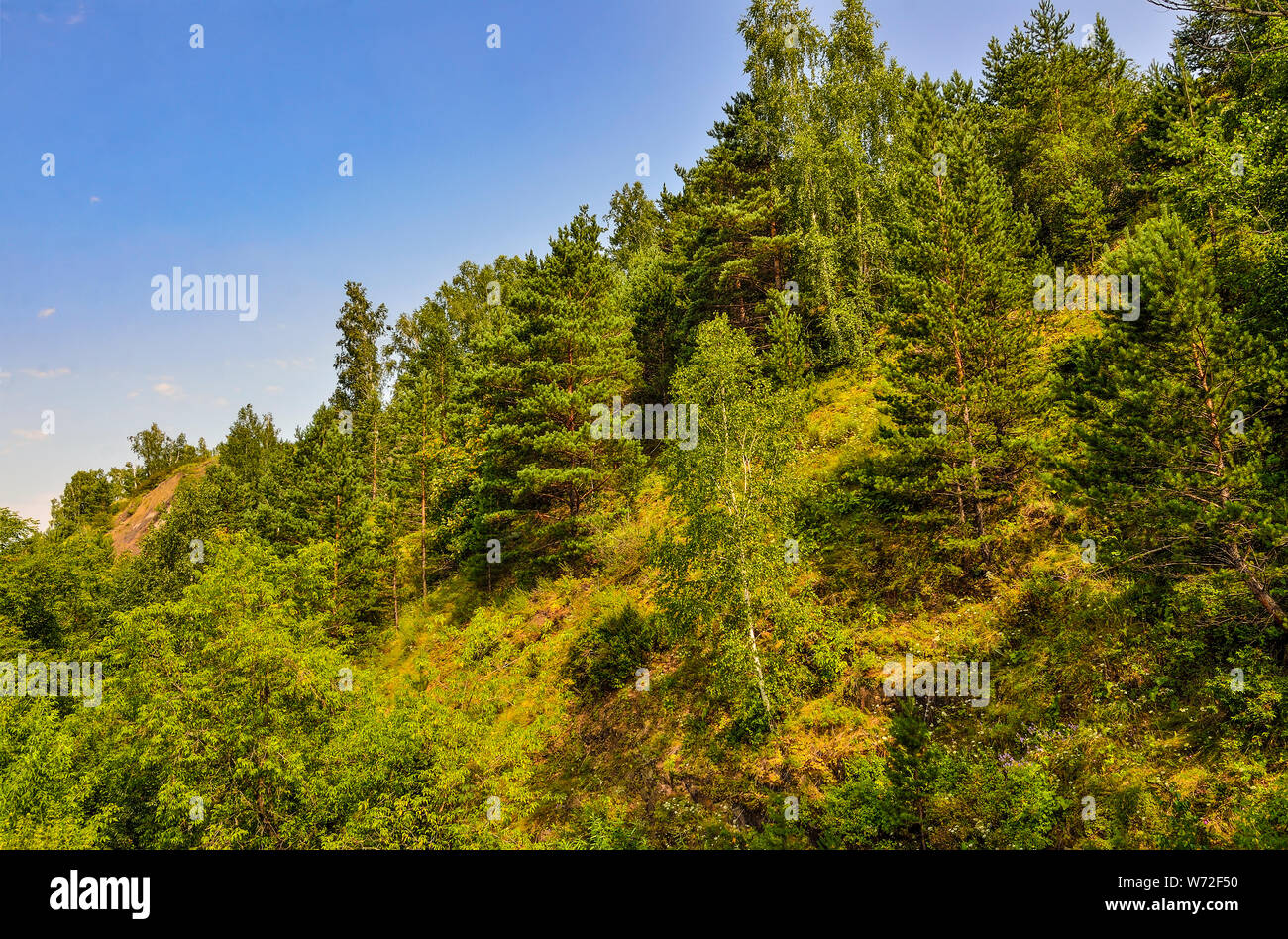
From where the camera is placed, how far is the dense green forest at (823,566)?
13.5m

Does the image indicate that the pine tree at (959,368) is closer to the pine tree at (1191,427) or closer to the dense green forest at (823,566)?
the dense green forest at (823,566)

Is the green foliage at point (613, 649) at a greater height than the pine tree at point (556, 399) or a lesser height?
lesser

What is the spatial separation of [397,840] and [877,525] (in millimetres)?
18695

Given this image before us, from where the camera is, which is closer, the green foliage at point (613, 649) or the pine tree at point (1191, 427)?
the pine tree at point (1191, 427)

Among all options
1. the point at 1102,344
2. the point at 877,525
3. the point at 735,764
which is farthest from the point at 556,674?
the point at 1102,344

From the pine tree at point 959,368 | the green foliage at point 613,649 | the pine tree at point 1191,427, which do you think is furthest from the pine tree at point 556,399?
the pine tree at point 1191,427

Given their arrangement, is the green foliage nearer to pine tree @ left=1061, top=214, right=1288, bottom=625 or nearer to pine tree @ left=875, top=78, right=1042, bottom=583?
pine tree @ left=875, top=78, right=1042, bottom=583

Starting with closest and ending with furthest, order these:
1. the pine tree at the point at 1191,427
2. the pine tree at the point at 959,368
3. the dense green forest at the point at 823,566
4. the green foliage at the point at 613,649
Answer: the pine tree at the point at 1191,427, the dense green forest at the point at 823,566, the pine tree at the point at 959,368, the green foliage at the point at 613,649

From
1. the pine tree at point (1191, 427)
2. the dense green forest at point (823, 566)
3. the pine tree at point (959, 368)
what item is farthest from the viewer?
the pine tree at point (959, 368)

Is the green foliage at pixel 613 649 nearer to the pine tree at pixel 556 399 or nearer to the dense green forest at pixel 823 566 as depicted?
the dense green forest at pixel 823 566

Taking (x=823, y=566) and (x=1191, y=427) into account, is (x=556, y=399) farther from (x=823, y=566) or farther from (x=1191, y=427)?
(x=1191, y=427)

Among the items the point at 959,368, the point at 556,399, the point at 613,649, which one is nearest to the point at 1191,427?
the point at 959,368

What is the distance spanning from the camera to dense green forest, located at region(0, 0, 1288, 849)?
1345cm
